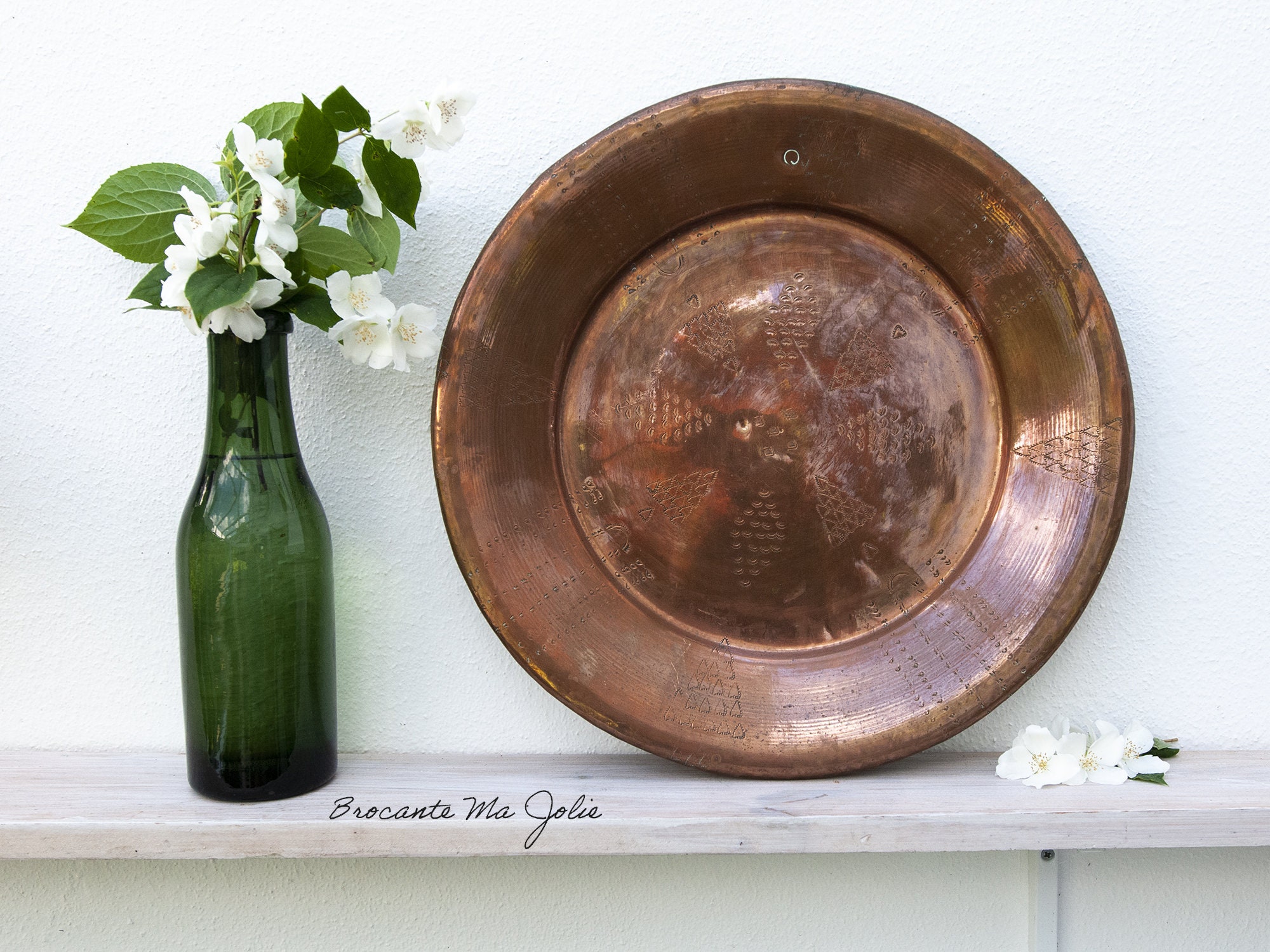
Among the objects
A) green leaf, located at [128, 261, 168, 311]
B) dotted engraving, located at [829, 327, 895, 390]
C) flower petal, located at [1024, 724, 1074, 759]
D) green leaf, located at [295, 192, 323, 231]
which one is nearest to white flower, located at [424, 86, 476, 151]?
green leaf, located at [295, 192, 323, 231]

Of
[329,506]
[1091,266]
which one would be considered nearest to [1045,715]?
[1091,266]

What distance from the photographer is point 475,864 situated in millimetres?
812

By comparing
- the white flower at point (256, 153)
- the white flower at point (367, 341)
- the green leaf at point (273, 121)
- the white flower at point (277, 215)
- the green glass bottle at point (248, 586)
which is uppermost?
the green leaf at point (273, 121)

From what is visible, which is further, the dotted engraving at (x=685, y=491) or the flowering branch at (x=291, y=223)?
the dotted engraving at (x=685, y=491)

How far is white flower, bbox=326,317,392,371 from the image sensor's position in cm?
67

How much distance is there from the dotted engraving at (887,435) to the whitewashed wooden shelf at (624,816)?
10.6 inches

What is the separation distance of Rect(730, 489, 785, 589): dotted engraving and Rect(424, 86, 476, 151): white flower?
371mm

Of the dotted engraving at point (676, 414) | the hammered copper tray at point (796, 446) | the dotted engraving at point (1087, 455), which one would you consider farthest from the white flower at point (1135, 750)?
the dotted engraving at point (676, 414)

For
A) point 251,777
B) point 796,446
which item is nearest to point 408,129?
point 796,446

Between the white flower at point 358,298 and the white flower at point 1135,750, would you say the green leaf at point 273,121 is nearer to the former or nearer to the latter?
the white flower at point 358,298

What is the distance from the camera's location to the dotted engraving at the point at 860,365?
2.47 ft

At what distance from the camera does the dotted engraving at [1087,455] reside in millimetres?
734

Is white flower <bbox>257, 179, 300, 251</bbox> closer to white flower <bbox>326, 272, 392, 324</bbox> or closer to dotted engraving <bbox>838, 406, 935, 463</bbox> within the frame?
white flower <bbox>326, 272, 392, 324</bbox>

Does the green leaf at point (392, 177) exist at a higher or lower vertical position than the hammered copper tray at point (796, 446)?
higher
